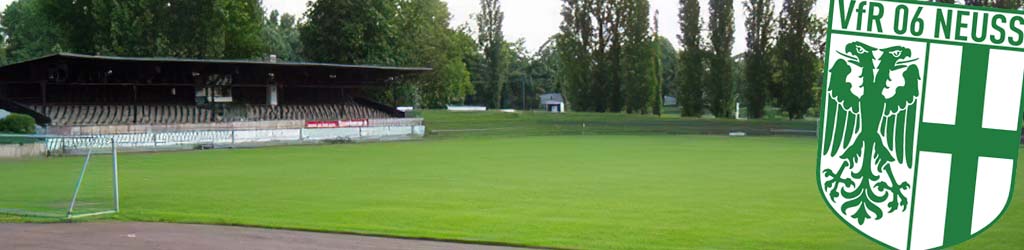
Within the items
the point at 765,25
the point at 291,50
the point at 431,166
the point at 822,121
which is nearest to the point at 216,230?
the point at 822,121

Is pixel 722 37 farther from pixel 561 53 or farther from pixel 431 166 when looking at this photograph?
pixel 431 166

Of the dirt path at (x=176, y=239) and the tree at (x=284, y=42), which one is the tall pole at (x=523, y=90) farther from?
the dirt path at (x=176, y=239)

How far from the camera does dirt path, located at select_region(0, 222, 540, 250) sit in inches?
464

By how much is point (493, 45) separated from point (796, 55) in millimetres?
29686

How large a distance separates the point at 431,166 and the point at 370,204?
1155 centimetres

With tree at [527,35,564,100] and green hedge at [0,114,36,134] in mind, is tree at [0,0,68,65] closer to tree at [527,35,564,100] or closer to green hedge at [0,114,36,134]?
green hedge at [0,114,36,134]

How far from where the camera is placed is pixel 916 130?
5230 mm

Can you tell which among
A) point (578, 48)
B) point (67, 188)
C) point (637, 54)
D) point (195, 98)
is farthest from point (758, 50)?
point (67, 188)

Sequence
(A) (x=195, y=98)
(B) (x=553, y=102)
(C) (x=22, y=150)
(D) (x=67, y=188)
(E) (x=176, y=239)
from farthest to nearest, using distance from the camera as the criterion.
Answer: (B) (x=553, y=102)
(A) (x=195, y=98)
(C) (x=22, y=150)
(D) (x=67, y=188)
(E) (x=176, y=239)

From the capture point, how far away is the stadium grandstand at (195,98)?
42031mm

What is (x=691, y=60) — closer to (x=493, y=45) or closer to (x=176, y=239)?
(x=493, y=45)

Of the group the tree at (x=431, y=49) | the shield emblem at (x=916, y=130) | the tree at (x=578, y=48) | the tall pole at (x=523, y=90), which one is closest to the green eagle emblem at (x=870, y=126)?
the shield emblem at (x=916, y=130)

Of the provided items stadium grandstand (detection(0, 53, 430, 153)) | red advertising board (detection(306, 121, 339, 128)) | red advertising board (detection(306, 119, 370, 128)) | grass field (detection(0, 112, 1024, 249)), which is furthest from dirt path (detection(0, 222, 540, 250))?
red advertising board (detection(306, 119, 370, 128))

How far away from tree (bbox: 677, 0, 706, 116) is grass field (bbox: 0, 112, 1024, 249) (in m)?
34.0
